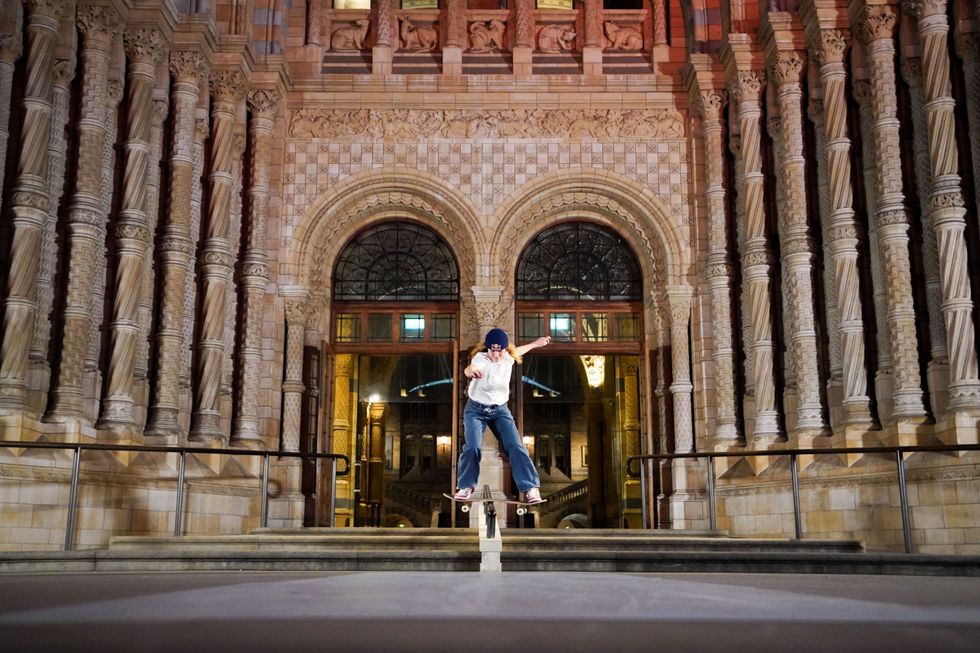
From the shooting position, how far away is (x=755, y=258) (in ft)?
39.8

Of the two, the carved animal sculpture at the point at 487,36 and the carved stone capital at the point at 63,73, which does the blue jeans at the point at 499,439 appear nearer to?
the carved stone capital at the point at 63,73

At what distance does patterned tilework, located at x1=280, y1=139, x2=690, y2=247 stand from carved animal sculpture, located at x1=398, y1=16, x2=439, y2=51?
1.47 metres

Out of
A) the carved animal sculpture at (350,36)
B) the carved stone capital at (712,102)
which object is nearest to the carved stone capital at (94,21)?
the carved animal sculpture at (350,36)

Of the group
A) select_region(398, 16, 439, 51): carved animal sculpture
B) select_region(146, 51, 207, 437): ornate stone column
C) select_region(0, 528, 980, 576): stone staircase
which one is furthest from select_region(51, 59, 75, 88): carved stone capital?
select_region(398, 16, 439, 51): carved animal sculpture

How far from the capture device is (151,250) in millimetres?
10898

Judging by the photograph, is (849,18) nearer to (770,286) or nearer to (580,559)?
(770,286)

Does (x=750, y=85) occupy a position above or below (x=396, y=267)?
above

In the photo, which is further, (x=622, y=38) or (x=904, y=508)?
(x=622, y=38)

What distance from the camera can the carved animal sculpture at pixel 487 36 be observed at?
1411 cm

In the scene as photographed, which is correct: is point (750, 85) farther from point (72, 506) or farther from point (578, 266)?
point (72, 506)

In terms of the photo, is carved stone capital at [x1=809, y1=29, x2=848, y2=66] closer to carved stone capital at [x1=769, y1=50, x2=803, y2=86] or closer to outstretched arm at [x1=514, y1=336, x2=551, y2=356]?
carved stone capital at [x1=769, y1=50, x2=803, y2=86]

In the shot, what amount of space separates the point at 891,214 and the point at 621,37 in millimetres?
5587

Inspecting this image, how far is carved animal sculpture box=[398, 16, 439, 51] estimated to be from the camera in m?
14.1

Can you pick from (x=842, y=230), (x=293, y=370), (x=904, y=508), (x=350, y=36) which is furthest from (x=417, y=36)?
(x=904, y=508)
